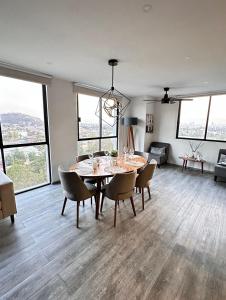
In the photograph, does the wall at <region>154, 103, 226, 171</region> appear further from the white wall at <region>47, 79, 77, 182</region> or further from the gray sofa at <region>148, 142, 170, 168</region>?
the white wall at <region>47, 79, 77, 182</region>

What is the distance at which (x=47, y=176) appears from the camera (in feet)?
12.8

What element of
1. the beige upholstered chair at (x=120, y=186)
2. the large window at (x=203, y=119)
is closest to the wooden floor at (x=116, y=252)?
the beige upholstered chair at (x=120, y=186)

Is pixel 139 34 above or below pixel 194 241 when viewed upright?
above

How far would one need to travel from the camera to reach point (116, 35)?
1.80 meters

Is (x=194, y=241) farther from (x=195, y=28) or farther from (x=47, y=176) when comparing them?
(x=47, y=176)

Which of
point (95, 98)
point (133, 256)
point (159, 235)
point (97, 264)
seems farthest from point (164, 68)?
point (97, 264)

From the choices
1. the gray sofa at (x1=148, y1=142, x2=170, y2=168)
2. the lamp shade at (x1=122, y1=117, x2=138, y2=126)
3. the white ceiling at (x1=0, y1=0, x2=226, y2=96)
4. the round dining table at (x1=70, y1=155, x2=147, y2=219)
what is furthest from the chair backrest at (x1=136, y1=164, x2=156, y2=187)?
the lamp shade at (x1=122, y1=117, x2=138, y2=126)

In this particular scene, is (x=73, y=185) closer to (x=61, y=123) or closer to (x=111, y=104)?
(x=111, y=104)

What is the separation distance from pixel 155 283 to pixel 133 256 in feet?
1.20

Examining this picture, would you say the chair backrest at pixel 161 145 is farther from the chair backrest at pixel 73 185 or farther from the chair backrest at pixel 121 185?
the chair backrest at pixel 73 185

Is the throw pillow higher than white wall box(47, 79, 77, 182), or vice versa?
white wall box(47, 79, 77, 182)

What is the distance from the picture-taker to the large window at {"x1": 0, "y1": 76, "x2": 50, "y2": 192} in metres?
3.07

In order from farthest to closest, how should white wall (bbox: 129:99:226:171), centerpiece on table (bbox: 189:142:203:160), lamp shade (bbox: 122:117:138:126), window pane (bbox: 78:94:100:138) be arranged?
white wall (bbox: 129:99:226:171), lamp shade (bbox: 122:117:138:126), centerpiece on table (bbox: 189:142:203:160), window pane (bbox: 78:94:100:138)

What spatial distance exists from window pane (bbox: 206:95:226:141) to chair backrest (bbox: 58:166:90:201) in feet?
15.0
